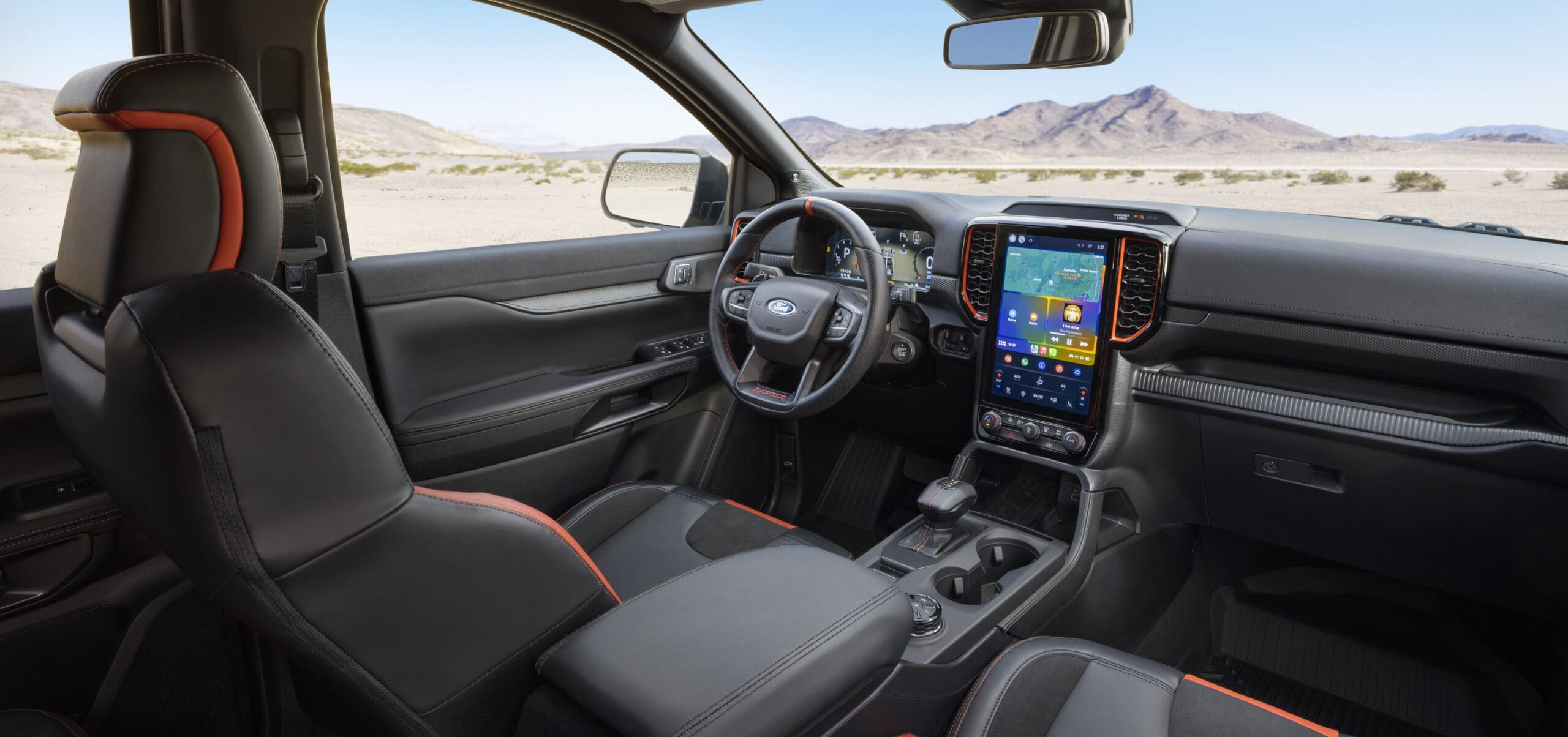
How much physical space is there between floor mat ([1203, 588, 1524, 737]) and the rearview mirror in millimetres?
1600

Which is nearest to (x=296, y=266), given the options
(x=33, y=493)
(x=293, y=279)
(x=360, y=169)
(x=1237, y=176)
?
(x=293, y=279)

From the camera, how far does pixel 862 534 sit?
10.5 ft

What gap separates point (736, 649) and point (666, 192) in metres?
2.48

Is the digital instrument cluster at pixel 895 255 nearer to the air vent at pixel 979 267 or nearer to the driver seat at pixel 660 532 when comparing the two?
the air vent at pixel 979 267

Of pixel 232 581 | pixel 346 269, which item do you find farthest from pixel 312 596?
pixel 346 269

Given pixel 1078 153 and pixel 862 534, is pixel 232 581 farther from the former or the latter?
pixel 1078 153

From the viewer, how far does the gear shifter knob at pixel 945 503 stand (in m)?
2.28

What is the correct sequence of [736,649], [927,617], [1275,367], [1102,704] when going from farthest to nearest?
[1275,367], [927,617], [1102,704], [736,649]

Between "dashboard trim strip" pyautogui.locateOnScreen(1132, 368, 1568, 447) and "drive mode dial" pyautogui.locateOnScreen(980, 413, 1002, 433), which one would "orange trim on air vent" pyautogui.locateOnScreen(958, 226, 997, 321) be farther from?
"dashboard trim strip" pyautogui.locateOnScreen(1132, 368, 1568, 447)

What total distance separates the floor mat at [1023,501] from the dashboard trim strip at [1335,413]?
408 mm

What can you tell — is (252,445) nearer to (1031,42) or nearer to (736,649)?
(736,649)

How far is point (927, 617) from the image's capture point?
1.93 m

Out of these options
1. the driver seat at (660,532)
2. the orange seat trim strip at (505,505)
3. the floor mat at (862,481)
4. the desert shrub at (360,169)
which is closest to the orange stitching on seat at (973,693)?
the driver seat at (660,532)

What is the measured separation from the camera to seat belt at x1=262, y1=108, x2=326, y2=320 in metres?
2.10
